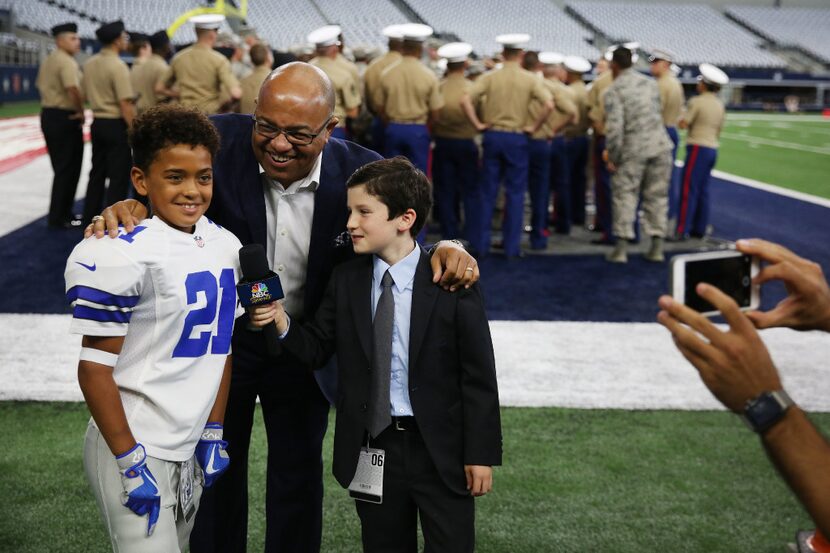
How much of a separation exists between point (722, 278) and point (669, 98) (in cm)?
821

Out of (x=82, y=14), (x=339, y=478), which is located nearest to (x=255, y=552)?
(x=339, y=478)

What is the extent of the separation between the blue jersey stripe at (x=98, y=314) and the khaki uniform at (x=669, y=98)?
8124mm

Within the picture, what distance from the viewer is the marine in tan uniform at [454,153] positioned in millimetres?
8750

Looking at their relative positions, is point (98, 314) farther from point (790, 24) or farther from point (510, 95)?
point (790, 24)

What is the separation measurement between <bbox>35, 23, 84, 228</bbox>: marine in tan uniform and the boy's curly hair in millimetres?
7374

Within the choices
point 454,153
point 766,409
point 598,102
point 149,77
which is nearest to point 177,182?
point 766,409

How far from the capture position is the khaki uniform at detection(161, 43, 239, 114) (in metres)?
8.90

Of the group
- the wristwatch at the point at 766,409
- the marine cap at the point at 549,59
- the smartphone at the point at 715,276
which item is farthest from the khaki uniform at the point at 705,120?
the wristwatch at the point at 766,409

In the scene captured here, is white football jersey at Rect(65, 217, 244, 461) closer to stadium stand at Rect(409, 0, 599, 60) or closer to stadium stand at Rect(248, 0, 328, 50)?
stadium stand at Rect(248, 0, 328, 50)

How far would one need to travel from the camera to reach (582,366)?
5277 mm

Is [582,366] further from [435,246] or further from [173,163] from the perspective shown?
[173,163]

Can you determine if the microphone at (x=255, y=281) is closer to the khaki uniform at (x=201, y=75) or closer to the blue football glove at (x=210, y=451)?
the blue football glove at (x=210, y=451)

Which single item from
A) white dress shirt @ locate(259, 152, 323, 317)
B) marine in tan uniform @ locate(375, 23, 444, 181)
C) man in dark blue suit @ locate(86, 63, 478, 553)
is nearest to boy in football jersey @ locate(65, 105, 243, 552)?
man in dark blue suit @ locate(86, 63, 478, 553)

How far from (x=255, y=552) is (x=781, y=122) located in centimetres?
2900
